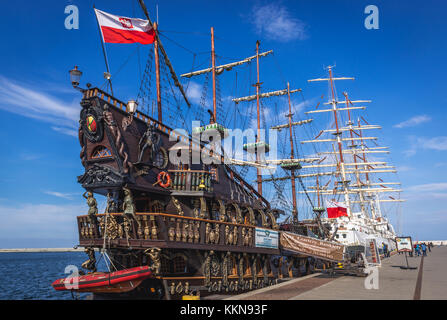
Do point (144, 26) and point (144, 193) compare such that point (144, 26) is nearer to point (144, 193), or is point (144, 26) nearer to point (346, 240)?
point (144, 193)

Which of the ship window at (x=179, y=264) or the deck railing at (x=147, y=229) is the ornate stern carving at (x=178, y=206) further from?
the ship window at (x=179, y=264)

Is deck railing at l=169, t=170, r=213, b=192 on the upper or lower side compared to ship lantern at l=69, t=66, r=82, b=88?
lower

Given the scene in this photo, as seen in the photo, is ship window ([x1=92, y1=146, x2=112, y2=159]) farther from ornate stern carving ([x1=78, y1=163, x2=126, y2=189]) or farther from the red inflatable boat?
the red inflatable boat

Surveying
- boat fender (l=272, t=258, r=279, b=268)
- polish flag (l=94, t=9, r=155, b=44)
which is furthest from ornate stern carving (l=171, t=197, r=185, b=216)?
boat fender (l=272, t=258, r=279, b=268)

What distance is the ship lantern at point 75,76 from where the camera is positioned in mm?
A: 11562

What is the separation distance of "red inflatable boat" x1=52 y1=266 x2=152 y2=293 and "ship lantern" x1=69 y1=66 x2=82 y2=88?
6636mm

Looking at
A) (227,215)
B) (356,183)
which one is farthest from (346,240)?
(227,215)

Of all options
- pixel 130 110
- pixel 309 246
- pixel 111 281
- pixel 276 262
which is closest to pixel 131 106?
pixel 130 110

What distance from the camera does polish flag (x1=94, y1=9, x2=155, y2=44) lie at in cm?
1332

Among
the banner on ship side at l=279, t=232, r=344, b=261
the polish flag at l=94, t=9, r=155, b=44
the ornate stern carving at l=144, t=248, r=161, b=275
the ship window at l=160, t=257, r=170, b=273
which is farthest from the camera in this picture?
the banner on ship side at l=279, t=232, r=344, b=261

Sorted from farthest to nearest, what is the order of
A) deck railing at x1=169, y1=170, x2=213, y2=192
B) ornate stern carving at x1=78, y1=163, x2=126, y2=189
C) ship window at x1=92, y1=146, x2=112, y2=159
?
deck railing at x1=169, y1=170, x2=213, y2=192 < ship window at x1=92, y1=146, x2=112, y2=159 < ornate stern carving at x1=78, y1=163, x2=126, y2=189

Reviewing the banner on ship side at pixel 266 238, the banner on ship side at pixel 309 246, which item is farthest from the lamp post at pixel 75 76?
the banner on ship side at pixel 309 246

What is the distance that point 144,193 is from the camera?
12922mm
